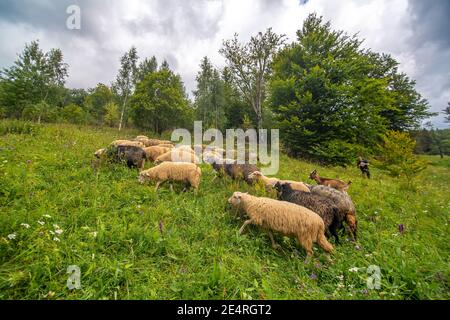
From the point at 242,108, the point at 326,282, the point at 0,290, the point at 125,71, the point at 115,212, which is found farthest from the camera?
the point at 242,108

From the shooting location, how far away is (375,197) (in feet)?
21.4

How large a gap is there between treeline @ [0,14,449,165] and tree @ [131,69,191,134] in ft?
0.40

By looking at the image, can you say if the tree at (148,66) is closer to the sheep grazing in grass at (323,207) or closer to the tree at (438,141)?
the sheep grazing in grass at (323,207)

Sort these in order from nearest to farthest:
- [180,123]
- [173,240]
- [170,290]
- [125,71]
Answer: [170,290]
[173,240]
[180,123]
[125,71]

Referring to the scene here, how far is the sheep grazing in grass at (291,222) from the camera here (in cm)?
323

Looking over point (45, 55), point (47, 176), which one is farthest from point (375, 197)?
point (45, 55)

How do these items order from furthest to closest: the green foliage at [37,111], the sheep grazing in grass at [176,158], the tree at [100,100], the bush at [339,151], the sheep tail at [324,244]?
the tree at [100,100] → the green foliage at [37,111] → the bush at [339,151] → the sheep grazing in grass at [176,158] → the sheep tail at [324,244]

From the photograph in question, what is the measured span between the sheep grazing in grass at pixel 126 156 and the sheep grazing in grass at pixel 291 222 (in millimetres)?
4729

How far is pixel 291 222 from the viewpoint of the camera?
11.0ft

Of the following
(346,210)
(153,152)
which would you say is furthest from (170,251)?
(153,152)

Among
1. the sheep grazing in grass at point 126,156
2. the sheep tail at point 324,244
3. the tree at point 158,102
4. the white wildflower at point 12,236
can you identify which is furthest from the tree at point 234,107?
the white wildflower at point 12,236
